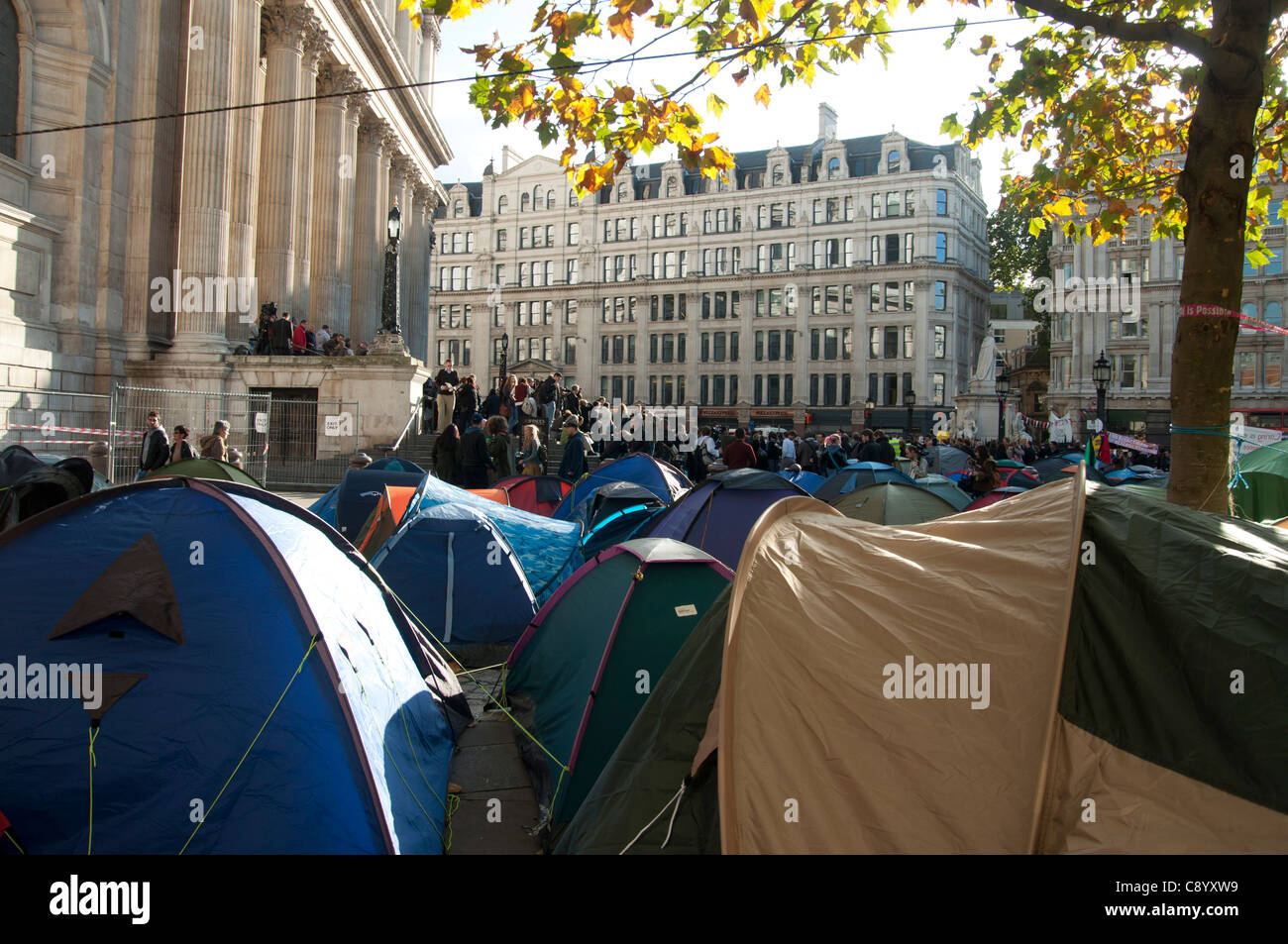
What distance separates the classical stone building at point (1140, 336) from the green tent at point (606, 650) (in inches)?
1916

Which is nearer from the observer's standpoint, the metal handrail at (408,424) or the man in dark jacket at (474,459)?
the man in dark jacket at (474,459)

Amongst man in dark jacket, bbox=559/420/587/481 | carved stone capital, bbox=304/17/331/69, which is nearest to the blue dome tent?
man in dark jacket, bbox=559/420/587/481

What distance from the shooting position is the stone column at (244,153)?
21.8m

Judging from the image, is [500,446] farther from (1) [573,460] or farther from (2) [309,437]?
(2) [309,437]

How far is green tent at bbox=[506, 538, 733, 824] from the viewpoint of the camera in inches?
218

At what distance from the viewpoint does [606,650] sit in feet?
18.9

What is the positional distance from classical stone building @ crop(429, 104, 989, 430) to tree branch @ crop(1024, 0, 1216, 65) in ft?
182

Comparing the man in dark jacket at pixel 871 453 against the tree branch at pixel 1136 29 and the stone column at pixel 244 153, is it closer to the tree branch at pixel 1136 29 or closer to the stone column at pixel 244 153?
the tree branch at pixel 1136 29

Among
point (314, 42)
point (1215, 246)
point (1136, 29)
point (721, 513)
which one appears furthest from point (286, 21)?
point (1215, 246)

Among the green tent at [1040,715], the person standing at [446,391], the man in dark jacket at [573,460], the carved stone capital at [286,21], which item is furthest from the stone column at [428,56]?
the green tent at [1040,715]

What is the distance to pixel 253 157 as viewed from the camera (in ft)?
72.5
